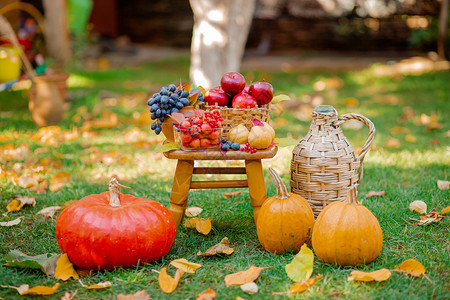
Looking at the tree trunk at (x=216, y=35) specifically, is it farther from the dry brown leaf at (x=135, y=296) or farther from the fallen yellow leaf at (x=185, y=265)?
the dry brown leaf at (x=135, y=296)

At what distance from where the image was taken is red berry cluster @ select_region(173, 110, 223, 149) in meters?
2.24

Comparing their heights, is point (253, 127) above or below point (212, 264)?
above

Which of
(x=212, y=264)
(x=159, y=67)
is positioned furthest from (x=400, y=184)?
(x=159, y=67)

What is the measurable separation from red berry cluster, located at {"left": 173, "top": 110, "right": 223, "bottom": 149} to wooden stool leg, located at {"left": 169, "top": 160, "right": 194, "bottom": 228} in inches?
6.6

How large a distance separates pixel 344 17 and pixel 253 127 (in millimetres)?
8291

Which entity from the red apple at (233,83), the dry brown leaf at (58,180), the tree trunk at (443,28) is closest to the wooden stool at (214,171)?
the red apple at (233,83)

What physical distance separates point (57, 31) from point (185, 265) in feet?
20.7

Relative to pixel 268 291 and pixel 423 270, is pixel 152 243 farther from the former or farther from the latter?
pixel 423 270

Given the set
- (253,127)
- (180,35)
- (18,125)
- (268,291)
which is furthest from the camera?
(180,35)

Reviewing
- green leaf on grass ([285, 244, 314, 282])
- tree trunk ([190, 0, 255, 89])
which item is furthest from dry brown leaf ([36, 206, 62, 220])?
tree trunk ([190, 0, 255, 89])

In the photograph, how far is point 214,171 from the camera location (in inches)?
99.3

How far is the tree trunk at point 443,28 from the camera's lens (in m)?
7.16

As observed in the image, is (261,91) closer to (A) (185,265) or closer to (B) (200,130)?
(B) (200,130)

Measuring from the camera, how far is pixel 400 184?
3121 millimetres
